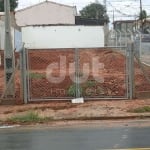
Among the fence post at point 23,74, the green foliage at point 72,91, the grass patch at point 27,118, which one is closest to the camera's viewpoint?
the grass patch at point 27,118

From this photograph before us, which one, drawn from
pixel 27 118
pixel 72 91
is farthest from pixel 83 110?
pixel 72 91

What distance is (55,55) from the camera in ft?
115

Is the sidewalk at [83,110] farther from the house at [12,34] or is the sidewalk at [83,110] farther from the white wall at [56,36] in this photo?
the white wall at [56,36]

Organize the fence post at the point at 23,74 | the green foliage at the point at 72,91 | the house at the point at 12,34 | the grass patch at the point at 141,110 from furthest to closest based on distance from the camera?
the house at the point at 12,34 < the green foliage at the point at 72,91 < the fence post at the point at 23,74 < the grass patch at the point at 141,110

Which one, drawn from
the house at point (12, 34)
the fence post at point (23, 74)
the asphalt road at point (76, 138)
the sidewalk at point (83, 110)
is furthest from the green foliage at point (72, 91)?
the house at point (12, 34)

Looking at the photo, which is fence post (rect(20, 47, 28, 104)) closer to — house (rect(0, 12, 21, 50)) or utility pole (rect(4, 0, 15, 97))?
utility pole (rect(4, 0, 15, 97))

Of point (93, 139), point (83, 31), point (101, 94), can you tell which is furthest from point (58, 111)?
point (83, 31)

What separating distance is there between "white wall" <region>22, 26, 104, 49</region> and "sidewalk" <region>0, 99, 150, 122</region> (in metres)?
36.1

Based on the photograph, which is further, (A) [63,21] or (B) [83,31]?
(A) [63,21]

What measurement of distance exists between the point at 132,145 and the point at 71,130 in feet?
9.58

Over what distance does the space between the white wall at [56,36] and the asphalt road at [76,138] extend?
40.0 meters

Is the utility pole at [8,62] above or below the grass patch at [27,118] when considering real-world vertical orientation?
above

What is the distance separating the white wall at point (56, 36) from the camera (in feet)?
173

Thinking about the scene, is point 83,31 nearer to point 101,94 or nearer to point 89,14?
point 101,94
